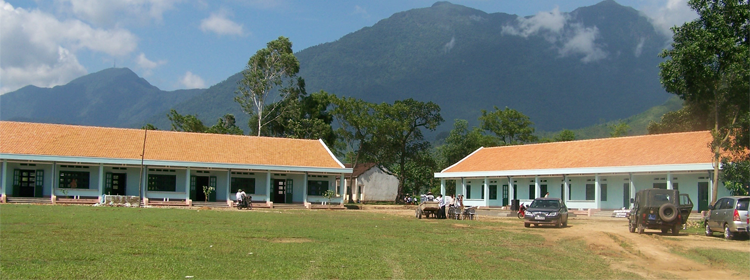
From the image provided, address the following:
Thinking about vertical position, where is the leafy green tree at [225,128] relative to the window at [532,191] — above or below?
above

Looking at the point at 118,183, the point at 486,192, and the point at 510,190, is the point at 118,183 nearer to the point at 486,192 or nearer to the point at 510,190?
the point at 486,192

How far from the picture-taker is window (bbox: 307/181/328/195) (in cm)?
4169

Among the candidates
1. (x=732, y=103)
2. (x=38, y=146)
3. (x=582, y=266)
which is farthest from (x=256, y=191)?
(x=582, y=266)

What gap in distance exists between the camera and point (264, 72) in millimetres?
58062

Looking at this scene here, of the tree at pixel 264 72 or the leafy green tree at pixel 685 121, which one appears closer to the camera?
the leafy green tree at pixel 685 121

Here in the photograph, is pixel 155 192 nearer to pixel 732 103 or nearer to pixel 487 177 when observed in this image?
pixel 487 177

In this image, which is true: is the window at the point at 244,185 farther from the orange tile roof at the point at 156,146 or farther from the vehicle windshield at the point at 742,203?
the vehicle windshield at the point at 742,203

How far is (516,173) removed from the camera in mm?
38625

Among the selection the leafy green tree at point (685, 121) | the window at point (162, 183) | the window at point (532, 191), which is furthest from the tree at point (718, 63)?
the window at point (162, 183)

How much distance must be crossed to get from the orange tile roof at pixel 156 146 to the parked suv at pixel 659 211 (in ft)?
78.8

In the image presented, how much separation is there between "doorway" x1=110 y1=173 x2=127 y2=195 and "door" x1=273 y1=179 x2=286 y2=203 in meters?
9.20

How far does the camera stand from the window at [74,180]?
1388 inches

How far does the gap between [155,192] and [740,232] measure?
3040 cm

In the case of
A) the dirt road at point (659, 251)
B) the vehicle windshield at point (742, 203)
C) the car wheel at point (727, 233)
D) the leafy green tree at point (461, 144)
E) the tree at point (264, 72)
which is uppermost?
the tree at point (264, 72)
